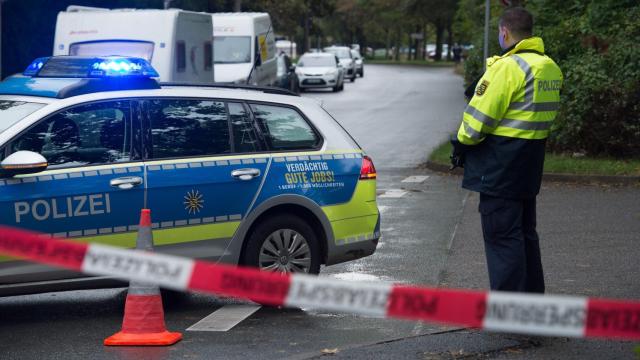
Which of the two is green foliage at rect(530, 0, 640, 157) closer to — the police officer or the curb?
the curb

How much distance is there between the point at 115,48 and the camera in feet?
68.6

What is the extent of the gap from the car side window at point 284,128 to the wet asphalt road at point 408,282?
121cm

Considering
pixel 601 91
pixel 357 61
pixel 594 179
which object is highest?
pixel 601 91

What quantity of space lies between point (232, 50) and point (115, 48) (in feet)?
30.2

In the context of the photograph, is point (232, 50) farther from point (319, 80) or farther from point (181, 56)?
point (319, 80)

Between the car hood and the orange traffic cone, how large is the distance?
870 inches

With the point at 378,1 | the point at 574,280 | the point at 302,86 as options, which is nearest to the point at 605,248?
the point at 574,280

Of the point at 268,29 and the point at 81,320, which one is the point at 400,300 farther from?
the point at 268,29

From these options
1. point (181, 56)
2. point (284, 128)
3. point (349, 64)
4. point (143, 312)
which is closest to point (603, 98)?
point (181, 56)

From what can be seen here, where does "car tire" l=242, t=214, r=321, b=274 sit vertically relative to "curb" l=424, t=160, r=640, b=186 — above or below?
above

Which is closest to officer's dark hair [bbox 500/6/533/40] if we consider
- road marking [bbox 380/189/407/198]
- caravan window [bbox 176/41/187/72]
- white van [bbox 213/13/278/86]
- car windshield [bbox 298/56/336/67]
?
road marking [bbox 380/189/407/198]

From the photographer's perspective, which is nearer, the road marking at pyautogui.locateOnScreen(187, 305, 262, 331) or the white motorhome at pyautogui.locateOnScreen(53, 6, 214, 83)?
the road marking at pyautogui.locateOnScreen(187, 305, 262, 331)

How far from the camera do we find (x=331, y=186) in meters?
8.52

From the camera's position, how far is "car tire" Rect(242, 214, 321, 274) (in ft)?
27.0
